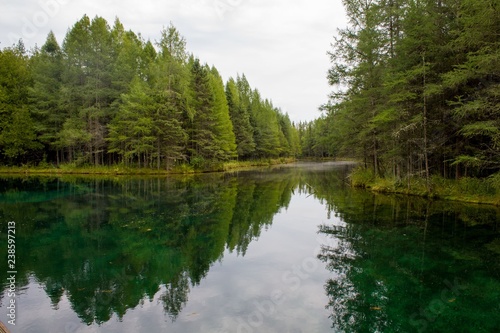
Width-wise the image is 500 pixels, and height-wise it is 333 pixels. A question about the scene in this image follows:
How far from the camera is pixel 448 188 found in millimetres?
18391

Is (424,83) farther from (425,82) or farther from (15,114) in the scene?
(15,114)

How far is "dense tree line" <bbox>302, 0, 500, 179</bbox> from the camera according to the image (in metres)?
14.7

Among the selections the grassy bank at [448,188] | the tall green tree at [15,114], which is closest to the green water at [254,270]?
the grassy bank at [448,188]

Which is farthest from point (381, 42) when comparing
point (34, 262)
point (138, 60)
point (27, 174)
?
point (27, 174)

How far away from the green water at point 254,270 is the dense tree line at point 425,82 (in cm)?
425

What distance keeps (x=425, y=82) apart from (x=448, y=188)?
20.4 ft

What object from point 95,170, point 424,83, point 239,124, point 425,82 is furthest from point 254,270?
point 239,124

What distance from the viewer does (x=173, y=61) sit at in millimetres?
37688

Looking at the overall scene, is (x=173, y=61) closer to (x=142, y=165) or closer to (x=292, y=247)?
(x=142, y=165)

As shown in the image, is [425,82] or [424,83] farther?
[425,82]

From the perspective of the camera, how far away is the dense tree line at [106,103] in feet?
122

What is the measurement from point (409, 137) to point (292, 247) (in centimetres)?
1303

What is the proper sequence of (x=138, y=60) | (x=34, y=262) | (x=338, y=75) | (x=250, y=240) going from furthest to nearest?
(x=138, y=60), (x=338, y=75), (x=250, y=240), (x=34, y=262)

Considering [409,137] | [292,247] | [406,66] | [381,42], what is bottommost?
[292,247]
